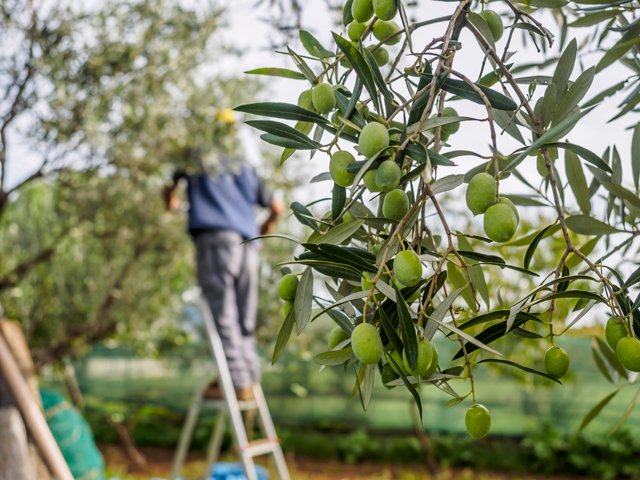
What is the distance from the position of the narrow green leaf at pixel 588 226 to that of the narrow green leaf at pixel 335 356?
34 centimetres

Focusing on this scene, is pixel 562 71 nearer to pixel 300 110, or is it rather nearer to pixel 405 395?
pixel 300 110

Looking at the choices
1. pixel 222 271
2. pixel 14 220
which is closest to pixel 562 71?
pixel 222 271

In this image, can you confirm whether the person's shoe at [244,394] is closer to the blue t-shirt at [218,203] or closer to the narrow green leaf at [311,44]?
the blue t-shirt at [218,203]

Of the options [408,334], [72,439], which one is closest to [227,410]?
[72,439]

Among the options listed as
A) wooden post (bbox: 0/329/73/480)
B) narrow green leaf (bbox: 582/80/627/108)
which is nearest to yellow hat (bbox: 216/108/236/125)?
wooden post (bbox: 0/329/73/480)

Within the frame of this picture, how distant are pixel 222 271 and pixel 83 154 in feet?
3.25

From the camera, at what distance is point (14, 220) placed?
535cm

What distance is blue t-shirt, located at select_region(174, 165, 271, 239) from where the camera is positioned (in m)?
4.05

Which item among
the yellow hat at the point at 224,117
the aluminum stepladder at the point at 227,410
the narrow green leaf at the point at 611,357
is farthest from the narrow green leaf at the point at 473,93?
the yellow hat at the point at 224,117

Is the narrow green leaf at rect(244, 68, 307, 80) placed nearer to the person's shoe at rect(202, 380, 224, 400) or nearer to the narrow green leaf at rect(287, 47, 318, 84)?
the narrow green leaf at rect(287, 47, 318, 84)

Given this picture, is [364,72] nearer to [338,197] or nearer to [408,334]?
[338,197]

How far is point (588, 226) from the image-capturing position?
2.97 feet

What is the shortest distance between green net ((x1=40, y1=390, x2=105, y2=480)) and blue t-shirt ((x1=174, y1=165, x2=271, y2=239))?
1.37 metres

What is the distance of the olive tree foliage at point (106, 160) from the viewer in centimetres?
344
